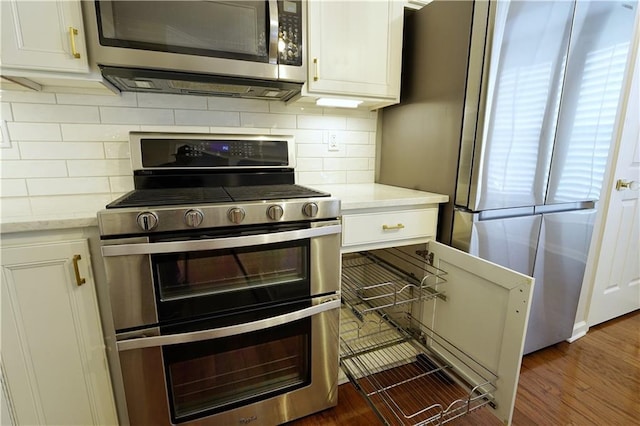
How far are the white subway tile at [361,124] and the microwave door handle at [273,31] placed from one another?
0.70 metres

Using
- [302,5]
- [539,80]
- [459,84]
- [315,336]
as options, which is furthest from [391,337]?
[302,5]

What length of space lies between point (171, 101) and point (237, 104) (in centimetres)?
31

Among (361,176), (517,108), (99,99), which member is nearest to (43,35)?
(99,99)

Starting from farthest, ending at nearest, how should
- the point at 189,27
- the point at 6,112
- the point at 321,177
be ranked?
the point at 321,177
the point at 6,112
the point at 189,27

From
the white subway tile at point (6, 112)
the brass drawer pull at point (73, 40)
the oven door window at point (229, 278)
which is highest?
the brass drawer pull at point (73, 40)

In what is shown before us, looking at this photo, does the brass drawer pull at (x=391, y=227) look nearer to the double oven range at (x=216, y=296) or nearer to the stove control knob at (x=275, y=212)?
the double oven range at (x=216, y=296)

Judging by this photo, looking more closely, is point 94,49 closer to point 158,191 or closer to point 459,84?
point 158,191

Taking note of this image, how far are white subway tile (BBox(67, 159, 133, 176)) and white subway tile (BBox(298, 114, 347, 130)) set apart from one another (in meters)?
0.91

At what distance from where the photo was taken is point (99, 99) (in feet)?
4.43

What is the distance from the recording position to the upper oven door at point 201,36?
1.05m

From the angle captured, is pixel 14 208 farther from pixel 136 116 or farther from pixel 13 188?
pixel 136 116

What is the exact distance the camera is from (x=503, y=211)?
1.41 metres

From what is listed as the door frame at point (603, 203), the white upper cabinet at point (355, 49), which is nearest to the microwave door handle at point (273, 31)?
the white upper cabinet at point (355, 49)

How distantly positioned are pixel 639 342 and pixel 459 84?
6.69 ft
